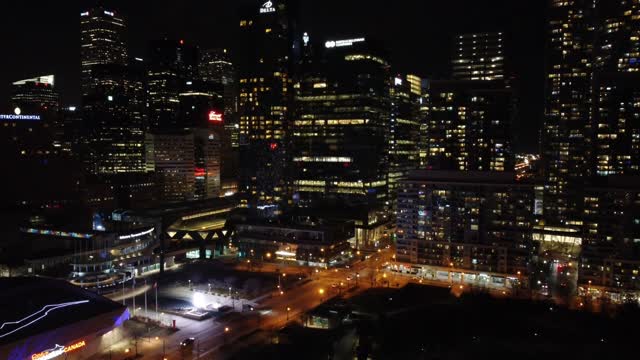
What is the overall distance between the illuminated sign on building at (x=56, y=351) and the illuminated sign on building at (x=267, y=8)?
108 meters

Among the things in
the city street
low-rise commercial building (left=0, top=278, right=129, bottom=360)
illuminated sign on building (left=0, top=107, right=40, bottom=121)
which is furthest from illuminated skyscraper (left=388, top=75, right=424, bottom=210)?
low-rise commercial building (left=0, top=278, right=129, bottom=360)

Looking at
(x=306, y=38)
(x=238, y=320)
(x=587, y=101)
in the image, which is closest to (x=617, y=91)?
(x=587, y=101)

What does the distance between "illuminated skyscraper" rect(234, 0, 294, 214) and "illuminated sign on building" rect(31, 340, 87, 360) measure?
284ft

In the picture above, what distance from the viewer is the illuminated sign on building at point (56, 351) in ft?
152

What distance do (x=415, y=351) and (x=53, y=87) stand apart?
19138 centimetres

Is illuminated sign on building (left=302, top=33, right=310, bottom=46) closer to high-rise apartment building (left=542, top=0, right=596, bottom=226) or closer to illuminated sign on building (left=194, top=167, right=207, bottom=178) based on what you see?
illuminated sign on building (left=194, top=167, right=207, bottom=178)

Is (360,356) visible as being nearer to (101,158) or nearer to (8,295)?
(8,295)

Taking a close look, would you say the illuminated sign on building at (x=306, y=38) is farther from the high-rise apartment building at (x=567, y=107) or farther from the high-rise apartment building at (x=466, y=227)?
the high-rise apartment building at (x=466, y=227)

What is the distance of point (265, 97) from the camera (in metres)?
138

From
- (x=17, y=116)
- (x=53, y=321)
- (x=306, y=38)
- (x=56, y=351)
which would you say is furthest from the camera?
(x=306, y=38)

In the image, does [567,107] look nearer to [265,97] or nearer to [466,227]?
[466,227]

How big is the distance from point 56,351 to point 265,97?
9952 cm

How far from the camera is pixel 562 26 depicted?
15375 centimetres

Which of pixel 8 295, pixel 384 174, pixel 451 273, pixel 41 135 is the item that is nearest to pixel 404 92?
pixel 384 174
